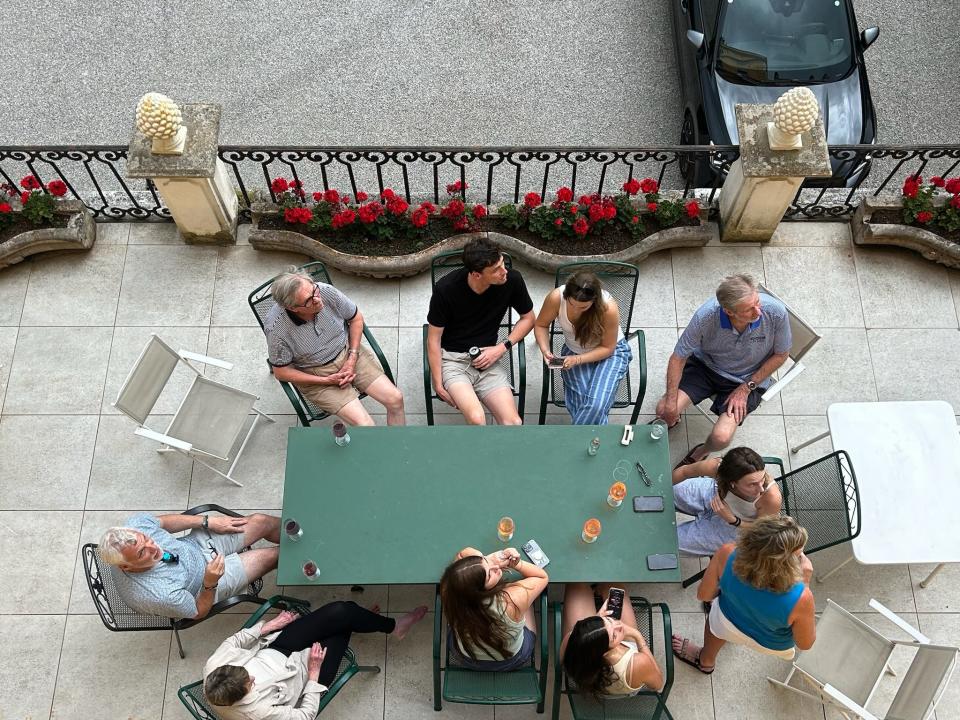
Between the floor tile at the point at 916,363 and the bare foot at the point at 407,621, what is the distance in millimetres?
3259

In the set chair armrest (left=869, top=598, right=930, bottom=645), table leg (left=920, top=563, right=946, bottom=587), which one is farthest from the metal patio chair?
table leg (left=920, top=563, right=946, bottom=587)

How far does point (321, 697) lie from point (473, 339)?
2.08 metres

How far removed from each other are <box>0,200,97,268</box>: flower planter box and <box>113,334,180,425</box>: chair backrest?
1489mm

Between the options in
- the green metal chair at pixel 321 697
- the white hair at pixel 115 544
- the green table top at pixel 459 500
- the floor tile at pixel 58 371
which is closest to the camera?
the white hair at pixel 115 544

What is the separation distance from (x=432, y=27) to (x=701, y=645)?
6142mm

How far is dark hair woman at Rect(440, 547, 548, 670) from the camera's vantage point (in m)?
3.39

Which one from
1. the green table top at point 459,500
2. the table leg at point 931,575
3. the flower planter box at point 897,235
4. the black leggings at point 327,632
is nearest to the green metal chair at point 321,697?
the black leggings at point 327,632

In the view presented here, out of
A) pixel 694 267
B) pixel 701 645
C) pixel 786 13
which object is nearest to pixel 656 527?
pixel 701 645

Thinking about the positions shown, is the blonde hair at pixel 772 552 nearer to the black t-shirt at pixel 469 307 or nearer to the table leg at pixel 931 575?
the table leg at pixel 931 575

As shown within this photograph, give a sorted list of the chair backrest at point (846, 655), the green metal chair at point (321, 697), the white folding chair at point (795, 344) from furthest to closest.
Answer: the white folding chair at point (795, 344) → the chair backrest at point (846, 655) → the green metal chair at point (321, 697)

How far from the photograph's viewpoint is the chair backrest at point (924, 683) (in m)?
3.68

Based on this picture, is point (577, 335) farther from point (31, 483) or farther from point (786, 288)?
point (31, 483)

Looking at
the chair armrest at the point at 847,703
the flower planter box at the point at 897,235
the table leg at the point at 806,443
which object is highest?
the flower planter box at the point at 897,235

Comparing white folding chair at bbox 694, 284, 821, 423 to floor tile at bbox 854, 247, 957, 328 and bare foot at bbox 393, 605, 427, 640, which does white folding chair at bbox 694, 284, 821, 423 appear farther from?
bare foot at bbox 393, 605, 427, 640
